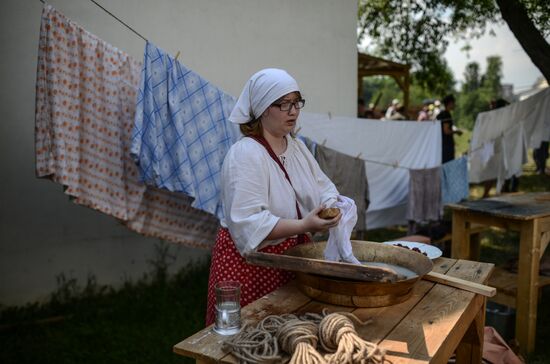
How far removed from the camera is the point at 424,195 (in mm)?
5559

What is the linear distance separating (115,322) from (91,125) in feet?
5.31

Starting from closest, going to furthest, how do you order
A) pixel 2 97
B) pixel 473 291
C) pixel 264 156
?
pixel 473 291 → pixel 264 156 → pixel 2 97

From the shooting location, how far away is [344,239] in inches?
71.6

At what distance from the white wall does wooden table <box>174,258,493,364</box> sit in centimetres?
264

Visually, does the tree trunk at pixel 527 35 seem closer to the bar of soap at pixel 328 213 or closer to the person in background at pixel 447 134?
the person in background at pixel 447 134

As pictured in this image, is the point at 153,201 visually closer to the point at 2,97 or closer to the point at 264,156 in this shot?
the point at 2,97

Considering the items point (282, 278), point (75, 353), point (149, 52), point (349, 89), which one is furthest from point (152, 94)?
point (349, 89)

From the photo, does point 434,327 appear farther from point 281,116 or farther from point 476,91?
point 476,91

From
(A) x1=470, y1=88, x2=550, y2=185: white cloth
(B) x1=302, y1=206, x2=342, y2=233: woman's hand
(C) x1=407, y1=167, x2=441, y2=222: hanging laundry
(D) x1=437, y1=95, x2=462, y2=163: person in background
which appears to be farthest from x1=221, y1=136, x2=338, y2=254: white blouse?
(D) x1=437, y1=95, x2=462, y2=163: person in background

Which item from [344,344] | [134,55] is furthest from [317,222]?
[134,55]

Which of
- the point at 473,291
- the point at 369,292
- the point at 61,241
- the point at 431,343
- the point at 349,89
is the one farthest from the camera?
the point at 349,89

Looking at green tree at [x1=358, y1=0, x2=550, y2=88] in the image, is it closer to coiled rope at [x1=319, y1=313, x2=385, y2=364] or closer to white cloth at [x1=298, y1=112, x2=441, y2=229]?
white cloth at [x1=298, y1=112, x2=441, y2=229]

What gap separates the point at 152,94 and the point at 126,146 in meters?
0.38

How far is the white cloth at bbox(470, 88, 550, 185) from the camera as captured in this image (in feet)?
21.2
